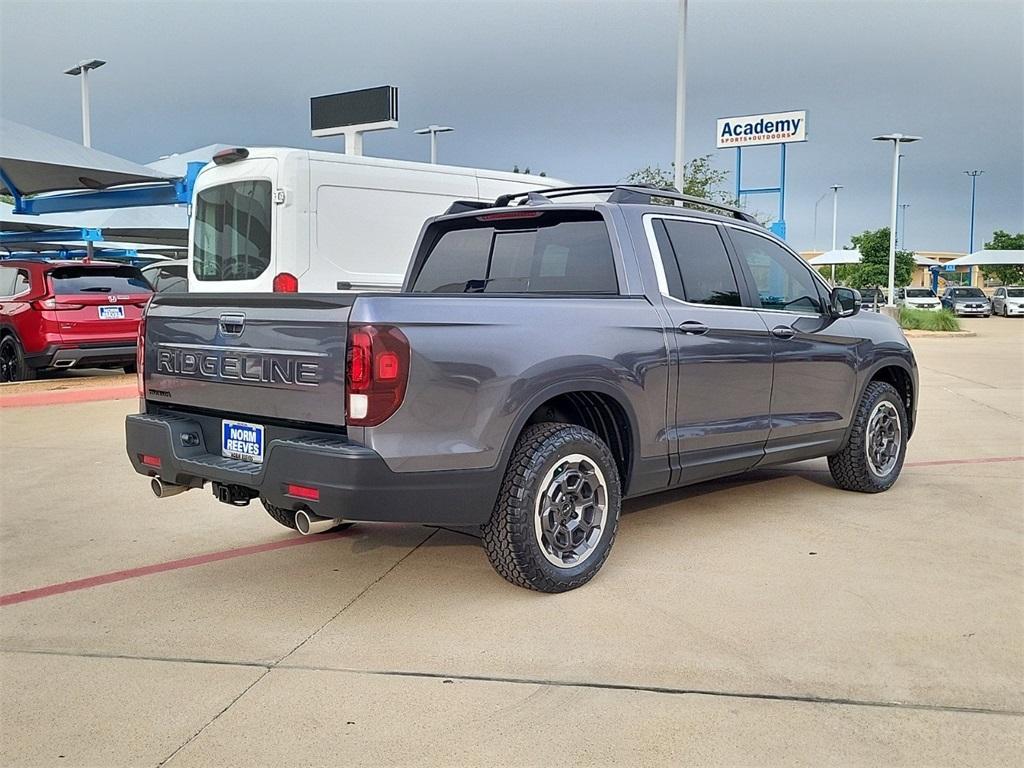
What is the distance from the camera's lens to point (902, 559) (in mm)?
4926

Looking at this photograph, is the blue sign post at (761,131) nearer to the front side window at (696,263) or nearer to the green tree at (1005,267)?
the front side window at (696,263)

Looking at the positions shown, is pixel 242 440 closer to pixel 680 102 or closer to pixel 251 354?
pixel 251 354

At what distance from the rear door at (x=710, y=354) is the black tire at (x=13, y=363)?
33.3ft

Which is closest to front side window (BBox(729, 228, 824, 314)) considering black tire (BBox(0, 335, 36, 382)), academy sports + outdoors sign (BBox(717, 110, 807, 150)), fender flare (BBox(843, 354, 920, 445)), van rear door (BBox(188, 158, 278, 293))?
fender flare (BBox(843, 354, 920, 445))

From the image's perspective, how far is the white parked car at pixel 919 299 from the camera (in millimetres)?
41719

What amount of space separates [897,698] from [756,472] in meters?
3.98

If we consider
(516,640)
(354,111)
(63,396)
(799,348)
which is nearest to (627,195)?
(799,348)

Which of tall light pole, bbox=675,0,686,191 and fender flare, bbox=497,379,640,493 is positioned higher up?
tall light pole, bbox=675,0,686,191

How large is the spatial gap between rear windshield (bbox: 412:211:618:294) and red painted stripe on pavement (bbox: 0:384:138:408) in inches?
284

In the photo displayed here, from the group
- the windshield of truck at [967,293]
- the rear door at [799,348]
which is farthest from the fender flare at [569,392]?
the windshield of truck at [967,293]

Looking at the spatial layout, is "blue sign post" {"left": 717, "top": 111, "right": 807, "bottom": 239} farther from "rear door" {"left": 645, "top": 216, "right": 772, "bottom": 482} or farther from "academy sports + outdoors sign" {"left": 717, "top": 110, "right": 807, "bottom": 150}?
"rear door" {"left": 645, "top": 216, "right": 772, "bottom": 482}

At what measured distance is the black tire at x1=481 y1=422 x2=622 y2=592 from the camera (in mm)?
4184

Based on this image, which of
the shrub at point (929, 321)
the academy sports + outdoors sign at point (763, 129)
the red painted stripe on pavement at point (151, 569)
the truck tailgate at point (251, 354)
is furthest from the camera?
the academy sports + outdoors sign at point (763, 129)

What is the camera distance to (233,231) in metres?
10.3
